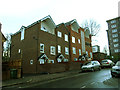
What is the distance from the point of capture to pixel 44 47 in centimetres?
2022

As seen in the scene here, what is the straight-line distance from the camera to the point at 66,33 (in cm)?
2719

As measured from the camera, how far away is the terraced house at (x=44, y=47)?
62.2 ft

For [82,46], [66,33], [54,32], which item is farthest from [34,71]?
[82,46]

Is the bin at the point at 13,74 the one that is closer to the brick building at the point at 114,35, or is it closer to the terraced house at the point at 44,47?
the terraced house at the point at 44,47

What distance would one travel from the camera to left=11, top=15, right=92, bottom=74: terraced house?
19.0 meters

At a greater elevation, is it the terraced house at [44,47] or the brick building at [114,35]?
the brick building at [114,35]

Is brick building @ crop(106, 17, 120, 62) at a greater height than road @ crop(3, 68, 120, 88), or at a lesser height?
greater

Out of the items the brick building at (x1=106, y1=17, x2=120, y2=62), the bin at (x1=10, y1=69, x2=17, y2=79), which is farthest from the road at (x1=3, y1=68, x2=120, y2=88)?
the brick building at (x1=106, y1=17, x2=120, y2=62)

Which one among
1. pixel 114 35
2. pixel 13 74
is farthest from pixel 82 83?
pixel 114 35

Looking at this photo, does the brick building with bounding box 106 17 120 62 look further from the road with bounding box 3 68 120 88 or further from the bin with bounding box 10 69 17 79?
the bin with bounding box 10 69 17 79

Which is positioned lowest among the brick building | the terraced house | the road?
the road

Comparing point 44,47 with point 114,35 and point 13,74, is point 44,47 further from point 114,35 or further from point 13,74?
point 114,35

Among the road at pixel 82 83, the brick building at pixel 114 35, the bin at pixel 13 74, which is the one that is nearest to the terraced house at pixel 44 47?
the bin at pixel 13 74

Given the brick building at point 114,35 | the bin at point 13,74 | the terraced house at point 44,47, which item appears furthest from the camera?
the brick building at point 114,35
